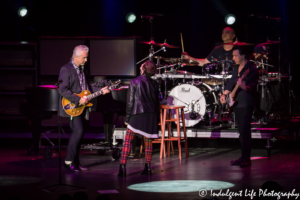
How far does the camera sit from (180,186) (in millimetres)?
5594

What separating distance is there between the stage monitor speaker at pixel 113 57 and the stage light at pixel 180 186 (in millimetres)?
4946

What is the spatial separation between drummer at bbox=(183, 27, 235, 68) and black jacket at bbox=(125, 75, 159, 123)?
12.6ft

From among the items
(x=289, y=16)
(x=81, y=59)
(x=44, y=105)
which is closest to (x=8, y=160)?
(x=44, y=105)

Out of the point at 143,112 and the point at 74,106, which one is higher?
the point at 74,106

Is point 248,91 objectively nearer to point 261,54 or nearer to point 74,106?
point 74,106

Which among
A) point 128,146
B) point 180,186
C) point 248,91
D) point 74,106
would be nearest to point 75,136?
point 74,106

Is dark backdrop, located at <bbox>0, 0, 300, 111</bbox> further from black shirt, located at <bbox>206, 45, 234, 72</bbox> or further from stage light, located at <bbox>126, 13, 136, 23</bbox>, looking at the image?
black shirt, located at <bbox>206, 45, 234, 72</bbox>

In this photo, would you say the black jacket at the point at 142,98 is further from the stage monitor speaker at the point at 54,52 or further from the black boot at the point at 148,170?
the stage monitor speaker at the point at 54,52

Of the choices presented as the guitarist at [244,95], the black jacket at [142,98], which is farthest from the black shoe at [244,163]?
the black jacket at [142,98]

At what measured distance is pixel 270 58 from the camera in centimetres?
1066

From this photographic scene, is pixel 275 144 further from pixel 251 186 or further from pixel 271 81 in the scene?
pixel 251 186

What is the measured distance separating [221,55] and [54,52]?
4.07m

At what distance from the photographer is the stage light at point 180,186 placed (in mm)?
5395

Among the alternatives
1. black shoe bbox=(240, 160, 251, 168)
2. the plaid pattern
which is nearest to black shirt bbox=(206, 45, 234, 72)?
black shoe bbox=(240, 160, 251, 168)
